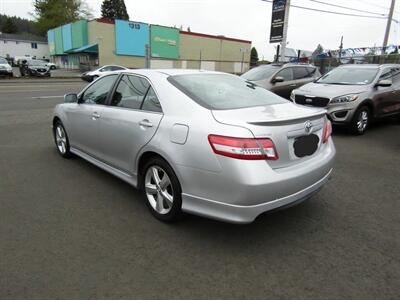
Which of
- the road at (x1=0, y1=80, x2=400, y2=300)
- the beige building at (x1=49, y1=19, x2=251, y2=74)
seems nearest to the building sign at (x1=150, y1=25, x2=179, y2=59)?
the beige building at (x1=49, y1=19, x2=251, y2=74)

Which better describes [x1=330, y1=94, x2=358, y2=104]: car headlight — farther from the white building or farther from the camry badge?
the white building

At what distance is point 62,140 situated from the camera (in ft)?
18.4

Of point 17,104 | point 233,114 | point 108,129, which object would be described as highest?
point 233,114

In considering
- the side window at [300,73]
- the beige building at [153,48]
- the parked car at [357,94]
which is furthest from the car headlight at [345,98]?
the beige building at [153,48]

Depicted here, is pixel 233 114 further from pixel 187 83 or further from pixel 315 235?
pixel 315 235

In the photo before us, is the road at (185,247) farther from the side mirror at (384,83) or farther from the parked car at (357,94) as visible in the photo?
the side mirror at (384,83)

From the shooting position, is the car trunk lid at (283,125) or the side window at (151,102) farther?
the side window at (151,102)

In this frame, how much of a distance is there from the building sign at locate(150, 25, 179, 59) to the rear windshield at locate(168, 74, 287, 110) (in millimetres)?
41595

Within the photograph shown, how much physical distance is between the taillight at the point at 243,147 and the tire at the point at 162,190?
1.94ft

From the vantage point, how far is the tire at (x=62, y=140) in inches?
215

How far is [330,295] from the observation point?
7.85 feet

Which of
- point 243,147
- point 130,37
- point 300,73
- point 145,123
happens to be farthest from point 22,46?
point 243,147

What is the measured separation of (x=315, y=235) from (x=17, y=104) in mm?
11571

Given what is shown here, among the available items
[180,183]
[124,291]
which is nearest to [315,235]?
[180,183]
